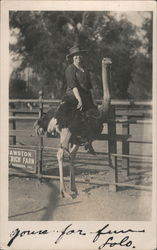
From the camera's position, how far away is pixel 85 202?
3201mm

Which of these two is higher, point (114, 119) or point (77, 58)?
point (77, 58)

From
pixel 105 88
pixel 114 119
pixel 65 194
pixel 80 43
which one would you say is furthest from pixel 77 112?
pixel 65 194

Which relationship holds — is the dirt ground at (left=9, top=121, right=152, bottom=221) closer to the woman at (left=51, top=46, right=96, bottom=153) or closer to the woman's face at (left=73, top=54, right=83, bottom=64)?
the woman at (left=51, top=46, right=96, bottom=153)

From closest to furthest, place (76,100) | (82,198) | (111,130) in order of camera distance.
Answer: (82,198)
(76,100)
(111,130)

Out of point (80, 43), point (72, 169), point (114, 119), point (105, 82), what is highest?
point (80, 43)

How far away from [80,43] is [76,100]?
1.35ft

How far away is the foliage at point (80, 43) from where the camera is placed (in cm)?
315

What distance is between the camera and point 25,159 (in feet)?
12.0

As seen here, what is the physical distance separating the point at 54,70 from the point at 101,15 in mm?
536

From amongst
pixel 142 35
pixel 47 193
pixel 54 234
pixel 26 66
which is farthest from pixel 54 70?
pixel 54 234

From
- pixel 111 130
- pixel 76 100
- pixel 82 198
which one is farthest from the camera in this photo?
pixel 111 130

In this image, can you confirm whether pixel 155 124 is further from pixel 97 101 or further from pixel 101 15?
pixel 101 15

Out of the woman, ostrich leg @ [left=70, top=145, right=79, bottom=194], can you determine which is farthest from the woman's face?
ostrich leg @ [left=70, top=145, right=79, bottom=194]

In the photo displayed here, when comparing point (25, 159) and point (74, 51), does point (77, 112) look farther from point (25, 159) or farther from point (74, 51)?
point (25, 159)
